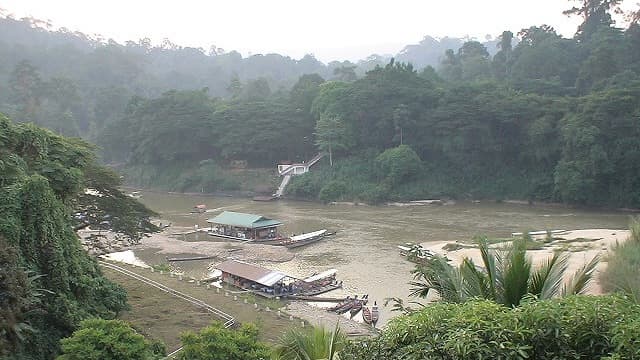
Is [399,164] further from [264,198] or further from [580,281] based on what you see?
[580,281]

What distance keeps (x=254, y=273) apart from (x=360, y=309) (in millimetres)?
4476

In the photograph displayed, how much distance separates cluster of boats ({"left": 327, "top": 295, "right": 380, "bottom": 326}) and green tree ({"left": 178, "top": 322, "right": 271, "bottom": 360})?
9081 mm

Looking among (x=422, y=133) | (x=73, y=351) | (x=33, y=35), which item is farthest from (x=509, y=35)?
(x=33, y=35)

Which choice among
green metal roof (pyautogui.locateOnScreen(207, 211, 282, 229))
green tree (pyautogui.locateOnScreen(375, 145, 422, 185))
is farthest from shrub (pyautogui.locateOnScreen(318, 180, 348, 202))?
green metal roof (pyautogui.locateOnScreen(207, 211, 282, 229))

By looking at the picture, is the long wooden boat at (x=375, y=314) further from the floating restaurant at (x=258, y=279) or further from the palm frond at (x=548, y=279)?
the palm frond at (x=548, y=279)

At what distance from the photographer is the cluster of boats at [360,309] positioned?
17062mm

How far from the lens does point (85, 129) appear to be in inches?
2485

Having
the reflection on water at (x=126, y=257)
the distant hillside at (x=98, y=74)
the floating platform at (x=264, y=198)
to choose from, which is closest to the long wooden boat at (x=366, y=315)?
the reflection on water at (x=126, y=257)

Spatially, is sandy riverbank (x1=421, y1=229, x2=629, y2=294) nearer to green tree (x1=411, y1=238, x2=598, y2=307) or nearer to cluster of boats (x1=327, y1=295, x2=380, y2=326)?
cluster of boats (x1=327, y1=295, x2=380, y2=326)

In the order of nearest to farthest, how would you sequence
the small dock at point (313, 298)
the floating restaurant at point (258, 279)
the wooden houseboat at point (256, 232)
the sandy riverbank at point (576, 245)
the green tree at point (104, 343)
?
1. the green tree at point (104, 343)
2. the small dock at point (313, 298)
3. the floating restaurant at point (258, 279)
4. the sandy riverbank at point (576, 245)
5. the wooden houseboat at point (256, 232)

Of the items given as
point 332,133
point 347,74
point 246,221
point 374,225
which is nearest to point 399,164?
point 332,133

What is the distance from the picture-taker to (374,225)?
31812 mm

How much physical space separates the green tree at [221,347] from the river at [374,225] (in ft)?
31.8

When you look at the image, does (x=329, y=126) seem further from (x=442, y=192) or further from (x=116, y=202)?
(x=116, y=202)
